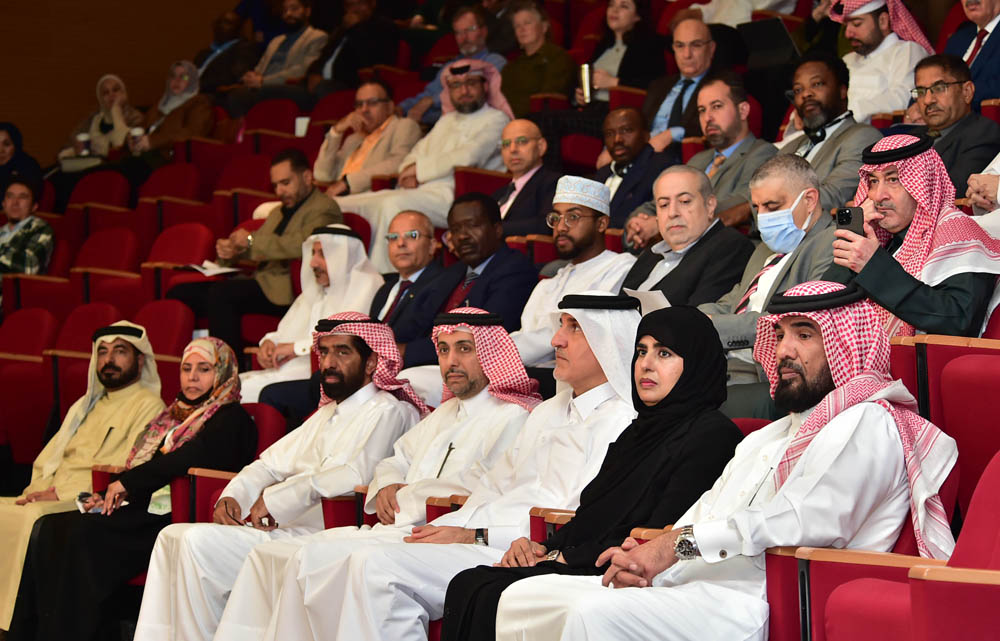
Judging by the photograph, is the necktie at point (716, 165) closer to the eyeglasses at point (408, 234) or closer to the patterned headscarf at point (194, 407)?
the eyeglasses at point (408, 234)

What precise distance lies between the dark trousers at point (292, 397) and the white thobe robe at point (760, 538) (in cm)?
280

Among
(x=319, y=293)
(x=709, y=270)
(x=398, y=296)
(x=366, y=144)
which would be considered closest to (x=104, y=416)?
(x=319, y=293)

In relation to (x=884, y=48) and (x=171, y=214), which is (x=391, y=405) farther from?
(x=171, y=214)

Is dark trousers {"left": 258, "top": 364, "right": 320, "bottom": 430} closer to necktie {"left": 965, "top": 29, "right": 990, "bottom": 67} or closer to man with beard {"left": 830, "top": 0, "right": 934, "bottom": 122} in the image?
man with beard {"left": 830, "top": 0, "right": 934, "bottom": 122}

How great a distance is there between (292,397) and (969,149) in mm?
2816

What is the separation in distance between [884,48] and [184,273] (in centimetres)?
343

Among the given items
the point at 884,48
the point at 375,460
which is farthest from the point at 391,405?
the point at 884,48

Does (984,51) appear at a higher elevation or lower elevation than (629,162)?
higher

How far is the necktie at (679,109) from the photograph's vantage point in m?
6.09

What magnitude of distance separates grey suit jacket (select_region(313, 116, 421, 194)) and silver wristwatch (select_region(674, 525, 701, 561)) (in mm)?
4639

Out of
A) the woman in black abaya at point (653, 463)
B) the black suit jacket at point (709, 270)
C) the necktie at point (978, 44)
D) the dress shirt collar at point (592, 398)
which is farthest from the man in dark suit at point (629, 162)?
the woman in black abaya at point (653, 463)

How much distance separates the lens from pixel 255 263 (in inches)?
273

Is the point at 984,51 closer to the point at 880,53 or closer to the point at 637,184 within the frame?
the point at 880,53

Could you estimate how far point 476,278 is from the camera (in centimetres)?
571
